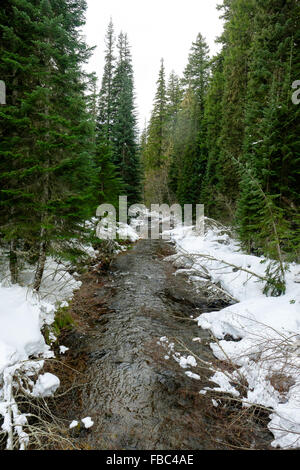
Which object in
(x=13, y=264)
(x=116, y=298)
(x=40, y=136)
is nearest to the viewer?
(x=40, y=136)

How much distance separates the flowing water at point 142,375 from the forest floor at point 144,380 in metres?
0.01

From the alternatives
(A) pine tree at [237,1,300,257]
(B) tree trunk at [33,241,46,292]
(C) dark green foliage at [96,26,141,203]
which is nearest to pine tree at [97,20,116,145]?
(C) dark green foliage at [96,26,141,203]

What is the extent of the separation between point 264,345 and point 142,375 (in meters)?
2.35

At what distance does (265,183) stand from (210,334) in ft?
19.5

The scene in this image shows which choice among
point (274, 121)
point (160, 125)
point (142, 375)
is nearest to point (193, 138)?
point (160, 125)

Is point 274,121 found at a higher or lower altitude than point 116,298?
higher

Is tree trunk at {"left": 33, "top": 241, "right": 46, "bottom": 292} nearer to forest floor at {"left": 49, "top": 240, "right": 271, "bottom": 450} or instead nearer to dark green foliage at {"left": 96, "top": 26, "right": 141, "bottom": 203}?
forest floor at {"left": 49, "top": 240, "right": 271, "bottom": 450}

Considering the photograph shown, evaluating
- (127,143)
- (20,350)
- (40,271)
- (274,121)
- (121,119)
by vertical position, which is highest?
(121,119)

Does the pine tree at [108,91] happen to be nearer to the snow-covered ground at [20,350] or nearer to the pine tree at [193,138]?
the pine tree at [193,138]

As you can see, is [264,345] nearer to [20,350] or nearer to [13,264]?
[20,350]

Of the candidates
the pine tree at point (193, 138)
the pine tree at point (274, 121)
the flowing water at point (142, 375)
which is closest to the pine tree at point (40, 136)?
the flowing water at point (142, 375)

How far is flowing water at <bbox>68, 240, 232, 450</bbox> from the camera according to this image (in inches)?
119

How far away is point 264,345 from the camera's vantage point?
4.07 meters

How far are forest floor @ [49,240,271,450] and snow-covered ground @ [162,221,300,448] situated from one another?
9.4 inches
